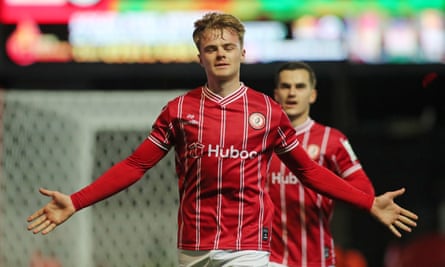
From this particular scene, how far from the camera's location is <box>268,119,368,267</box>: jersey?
548 centimetres

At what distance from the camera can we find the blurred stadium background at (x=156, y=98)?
8.11 m

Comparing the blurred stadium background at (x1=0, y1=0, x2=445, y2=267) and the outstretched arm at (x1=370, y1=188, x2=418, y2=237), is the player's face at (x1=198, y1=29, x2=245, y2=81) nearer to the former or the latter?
the outstretched arm at (x1=370, y1=188, x2=418, y2=237)

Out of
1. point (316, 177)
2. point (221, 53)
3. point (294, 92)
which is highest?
point (221, 53)

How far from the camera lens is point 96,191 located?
15.0ft

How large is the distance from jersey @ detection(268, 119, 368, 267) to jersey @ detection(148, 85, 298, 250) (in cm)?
91

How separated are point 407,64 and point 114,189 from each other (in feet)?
23.5

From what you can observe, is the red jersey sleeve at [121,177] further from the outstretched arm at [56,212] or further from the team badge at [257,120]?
the team badge at [257,120]

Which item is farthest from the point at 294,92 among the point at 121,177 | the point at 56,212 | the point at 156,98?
the point at 156,98

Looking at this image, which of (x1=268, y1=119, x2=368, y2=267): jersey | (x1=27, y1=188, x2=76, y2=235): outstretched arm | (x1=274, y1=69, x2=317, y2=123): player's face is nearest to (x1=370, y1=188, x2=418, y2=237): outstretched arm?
(x1=268, y1=119, x2=368, y2=267): jersey

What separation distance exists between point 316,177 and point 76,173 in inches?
145

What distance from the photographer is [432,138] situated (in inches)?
541

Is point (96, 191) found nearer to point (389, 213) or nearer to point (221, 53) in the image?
point (221, 53)

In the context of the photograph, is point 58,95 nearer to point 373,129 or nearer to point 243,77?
point 243,77

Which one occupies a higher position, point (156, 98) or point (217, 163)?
point (156, 98)
